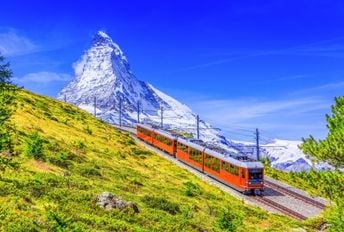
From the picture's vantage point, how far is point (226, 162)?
169 feet

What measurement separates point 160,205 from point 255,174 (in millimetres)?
19249

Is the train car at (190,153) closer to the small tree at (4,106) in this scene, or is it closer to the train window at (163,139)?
the train window at (163,139)

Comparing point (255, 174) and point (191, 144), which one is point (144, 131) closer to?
point (191, 144)

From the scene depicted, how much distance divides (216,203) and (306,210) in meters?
10.3

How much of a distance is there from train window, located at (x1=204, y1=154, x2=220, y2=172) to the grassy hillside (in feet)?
7.46

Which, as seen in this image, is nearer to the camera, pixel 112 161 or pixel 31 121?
pixel 112 161

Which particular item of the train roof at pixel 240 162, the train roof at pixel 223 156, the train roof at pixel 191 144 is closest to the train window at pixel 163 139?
the train roof at pixel 223 156

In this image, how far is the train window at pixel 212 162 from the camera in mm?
53934

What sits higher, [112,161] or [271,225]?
[112,161]

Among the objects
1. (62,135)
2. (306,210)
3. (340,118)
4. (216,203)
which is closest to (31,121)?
(62,135)

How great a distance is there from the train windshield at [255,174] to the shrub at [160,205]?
17.5 metres

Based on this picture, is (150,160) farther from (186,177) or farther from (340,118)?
(340,118)

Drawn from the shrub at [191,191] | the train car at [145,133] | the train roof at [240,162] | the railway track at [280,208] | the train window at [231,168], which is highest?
the train car at [145,133]

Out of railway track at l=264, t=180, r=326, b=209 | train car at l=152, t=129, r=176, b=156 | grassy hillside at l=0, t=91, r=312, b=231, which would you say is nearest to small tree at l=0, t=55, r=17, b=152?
grassy hillside at l=0, t=91, r=312, b=231
